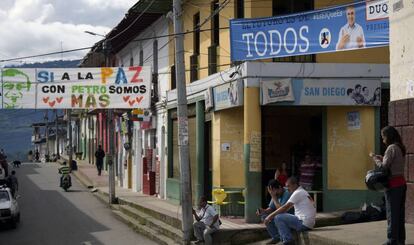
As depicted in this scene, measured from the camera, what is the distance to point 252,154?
15047mm

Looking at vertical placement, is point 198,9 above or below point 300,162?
above

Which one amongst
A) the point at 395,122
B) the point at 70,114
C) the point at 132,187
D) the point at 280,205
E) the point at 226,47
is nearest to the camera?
the point at 395,122

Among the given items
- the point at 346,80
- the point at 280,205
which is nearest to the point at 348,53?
the point at 346,80

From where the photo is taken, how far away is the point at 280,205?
1180 centimetres

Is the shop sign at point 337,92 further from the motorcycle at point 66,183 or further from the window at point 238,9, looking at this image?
the motorcycle at point 66,183

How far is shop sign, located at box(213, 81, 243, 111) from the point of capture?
50.0 feet

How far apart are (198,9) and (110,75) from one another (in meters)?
3.64

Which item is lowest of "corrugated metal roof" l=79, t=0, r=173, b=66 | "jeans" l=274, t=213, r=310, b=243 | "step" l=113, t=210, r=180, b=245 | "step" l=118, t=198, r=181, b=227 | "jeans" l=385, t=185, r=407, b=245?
"step" l=113, t=210, r=180, b=245

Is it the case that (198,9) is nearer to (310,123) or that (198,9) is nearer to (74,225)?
(310,123)

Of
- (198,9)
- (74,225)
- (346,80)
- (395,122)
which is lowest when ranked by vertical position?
(74,225)

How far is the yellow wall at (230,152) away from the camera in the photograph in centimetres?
1662

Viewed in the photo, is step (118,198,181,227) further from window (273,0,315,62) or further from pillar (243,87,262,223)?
window (273,0,315,62)

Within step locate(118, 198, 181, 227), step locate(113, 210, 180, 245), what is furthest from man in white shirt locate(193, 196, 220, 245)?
step locate(118, 198, 181, 227)

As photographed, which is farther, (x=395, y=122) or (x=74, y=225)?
(x=74, y=225)
